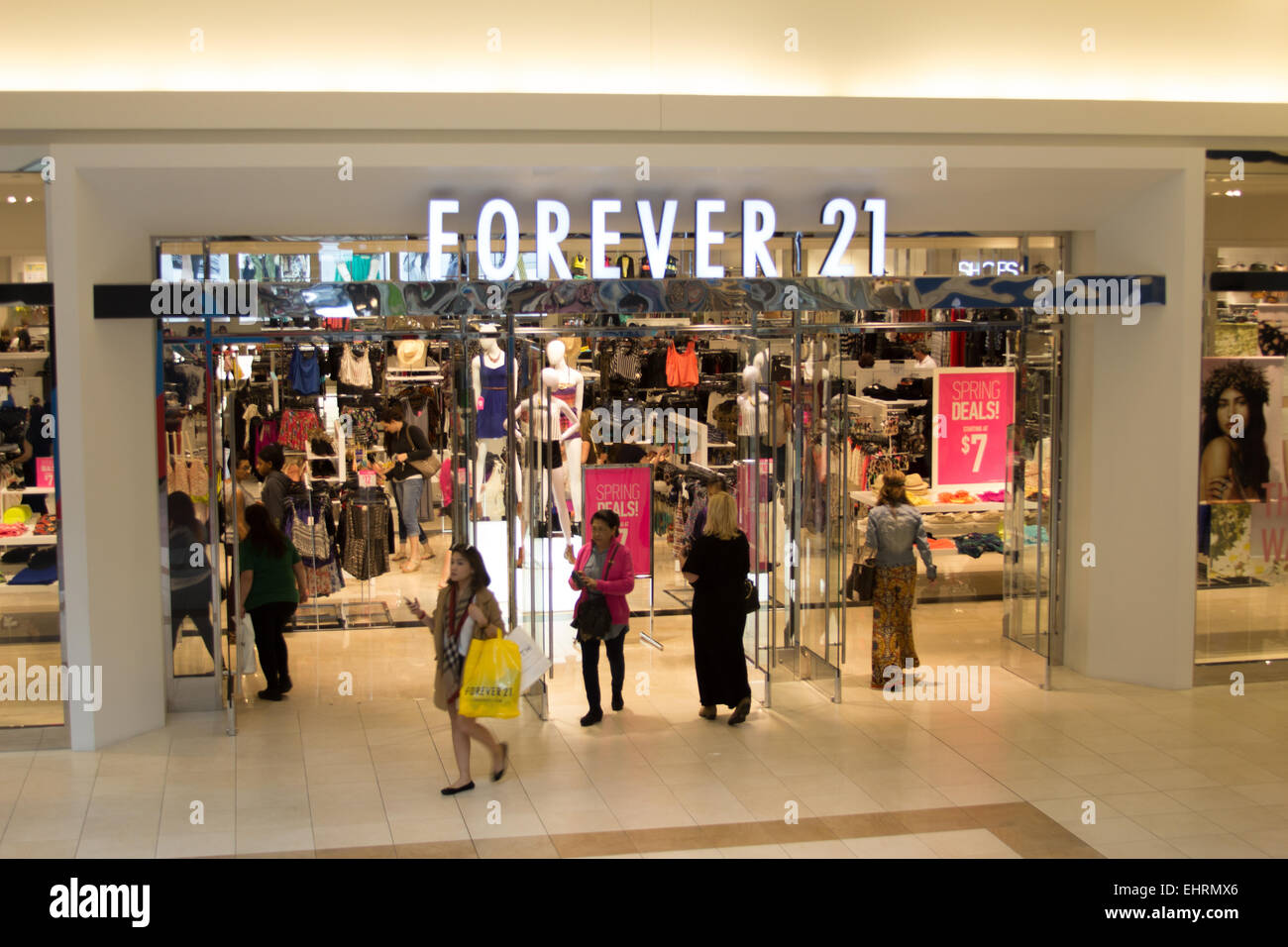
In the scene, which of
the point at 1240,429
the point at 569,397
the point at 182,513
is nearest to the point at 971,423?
the point at 1240,429

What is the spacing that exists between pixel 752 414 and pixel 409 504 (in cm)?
288

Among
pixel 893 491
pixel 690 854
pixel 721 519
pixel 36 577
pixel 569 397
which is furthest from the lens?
pixel 569 397

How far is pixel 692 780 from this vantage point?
7.62 meters

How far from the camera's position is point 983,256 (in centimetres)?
986

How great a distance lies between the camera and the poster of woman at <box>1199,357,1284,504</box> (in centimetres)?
948

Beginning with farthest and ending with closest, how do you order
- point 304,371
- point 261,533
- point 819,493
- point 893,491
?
point 304,371
point 819,493
point 893,491
point 261,533

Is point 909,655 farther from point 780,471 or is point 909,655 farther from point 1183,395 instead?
point 1183,395

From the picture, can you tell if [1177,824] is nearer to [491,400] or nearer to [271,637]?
[491,400]

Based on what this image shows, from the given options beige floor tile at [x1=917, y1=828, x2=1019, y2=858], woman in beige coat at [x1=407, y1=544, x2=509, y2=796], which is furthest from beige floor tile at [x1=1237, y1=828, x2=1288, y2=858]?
woman in beige coat at [x1=407, y1=544, x2=509, y2=796]

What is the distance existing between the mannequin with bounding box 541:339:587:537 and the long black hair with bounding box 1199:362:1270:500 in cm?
489

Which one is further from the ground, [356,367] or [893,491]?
[356,367]

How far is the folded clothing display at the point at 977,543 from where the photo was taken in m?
12.4

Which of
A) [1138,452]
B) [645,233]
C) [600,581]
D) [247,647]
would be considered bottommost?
[247,647]

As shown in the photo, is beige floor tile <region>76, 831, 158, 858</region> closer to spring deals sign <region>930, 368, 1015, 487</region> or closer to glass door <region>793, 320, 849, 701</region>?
glass door <region>793, 320, 849, 701</region>
